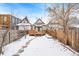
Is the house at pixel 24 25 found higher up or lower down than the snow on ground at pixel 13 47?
higher up

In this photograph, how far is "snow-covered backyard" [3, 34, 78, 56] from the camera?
2102 mm

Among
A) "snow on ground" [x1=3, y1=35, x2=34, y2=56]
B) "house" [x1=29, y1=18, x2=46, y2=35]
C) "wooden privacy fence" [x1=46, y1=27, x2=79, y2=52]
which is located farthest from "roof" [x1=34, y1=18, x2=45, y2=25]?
"snow on ground" [x1=3, y1=35, x2=34, y2=56]

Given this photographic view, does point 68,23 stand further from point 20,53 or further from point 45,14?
point 20,53

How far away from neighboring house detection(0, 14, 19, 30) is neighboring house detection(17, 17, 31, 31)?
6 cm

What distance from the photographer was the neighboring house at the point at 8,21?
2102mm

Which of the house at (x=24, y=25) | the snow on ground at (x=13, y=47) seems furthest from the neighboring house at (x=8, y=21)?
the snow on ground at (x=13, y=47)

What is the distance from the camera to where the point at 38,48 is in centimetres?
212

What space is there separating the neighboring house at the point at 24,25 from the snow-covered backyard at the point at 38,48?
0.11 m

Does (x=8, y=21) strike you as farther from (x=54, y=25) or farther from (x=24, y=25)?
(x=54, y=25)

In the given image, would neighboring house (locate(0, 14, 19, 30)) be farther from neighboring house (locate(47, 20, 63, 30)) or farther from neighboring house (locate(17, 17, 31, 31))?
neighboring house (locate(47, 20, 63, 30))

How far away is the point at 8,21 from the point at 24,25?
0.58ft

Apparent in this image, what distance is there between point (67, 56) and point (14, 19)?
0.69 m

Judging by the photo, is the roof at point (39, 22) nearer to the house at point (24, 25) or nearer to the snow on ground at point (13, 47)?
the house at point (24, 25)

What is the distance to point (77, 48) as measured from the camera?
2.10 metres
